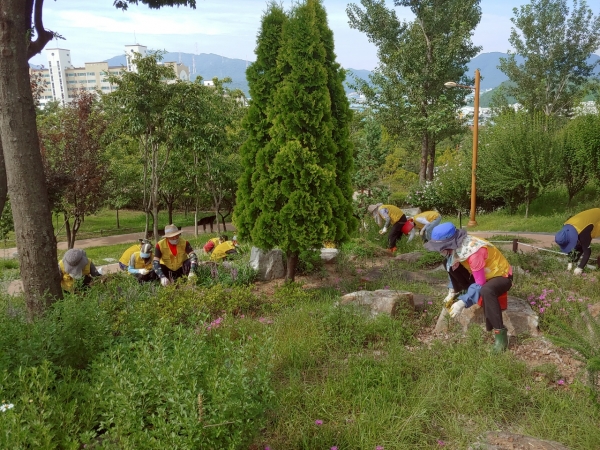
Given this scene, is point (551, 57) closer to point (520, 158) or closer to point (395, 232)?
point (520, 158)

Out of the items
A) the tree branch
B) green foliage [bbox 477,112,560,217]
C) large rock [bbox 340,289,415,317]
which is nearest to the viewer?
large rock [bbox 340,289,415,317]

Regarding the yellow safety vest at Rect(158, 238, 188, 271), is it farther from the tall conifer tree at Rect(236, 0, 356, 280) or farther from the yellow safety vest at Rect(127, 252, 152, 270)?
the tall conifer tree at Rect(236, 0, 356, 280)

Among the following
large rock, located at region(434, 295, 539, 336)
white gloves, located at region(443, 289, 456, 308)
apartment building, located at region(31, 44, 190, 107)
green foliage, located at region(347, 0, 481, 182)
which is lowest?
large rock, located at region(434, 295, 539, 336)

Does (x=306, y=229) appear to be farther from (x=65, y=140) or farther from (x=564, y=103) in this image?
(x=564, y=103)

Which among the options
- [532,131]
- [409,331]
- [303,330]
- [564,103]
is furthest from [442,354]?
[564,103]

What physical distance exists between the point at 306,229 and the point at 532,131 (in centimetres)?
1306

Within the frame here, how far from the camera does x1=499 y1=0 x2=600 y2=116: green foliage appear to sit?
2773 cm

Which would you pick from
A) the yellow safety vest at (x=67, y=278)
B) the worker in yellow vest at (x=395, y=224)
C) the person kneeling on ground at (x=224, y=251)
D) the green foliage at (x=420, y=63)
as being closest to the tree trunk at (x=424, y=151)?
the green foliage at (x=420, y=63)

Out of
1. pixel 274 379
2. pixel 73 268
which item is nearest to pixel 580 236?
pixel 274 379

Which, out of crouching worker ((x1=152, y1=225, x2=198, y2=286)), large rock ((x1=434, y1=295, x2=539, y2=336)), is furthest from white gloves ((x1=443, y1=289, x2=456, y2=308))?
crouching worker ((x1=152, y1=225, x2=198, y2=286))

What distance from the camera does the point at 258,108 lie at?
6.31 metres

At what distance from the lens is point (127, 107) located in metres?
14.0

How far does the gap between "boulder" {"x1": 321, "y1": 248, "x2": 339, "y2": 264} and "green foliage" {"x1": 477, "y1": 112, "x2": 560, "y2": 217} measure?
10923 mm

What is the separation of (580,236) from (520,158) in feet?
32.7
